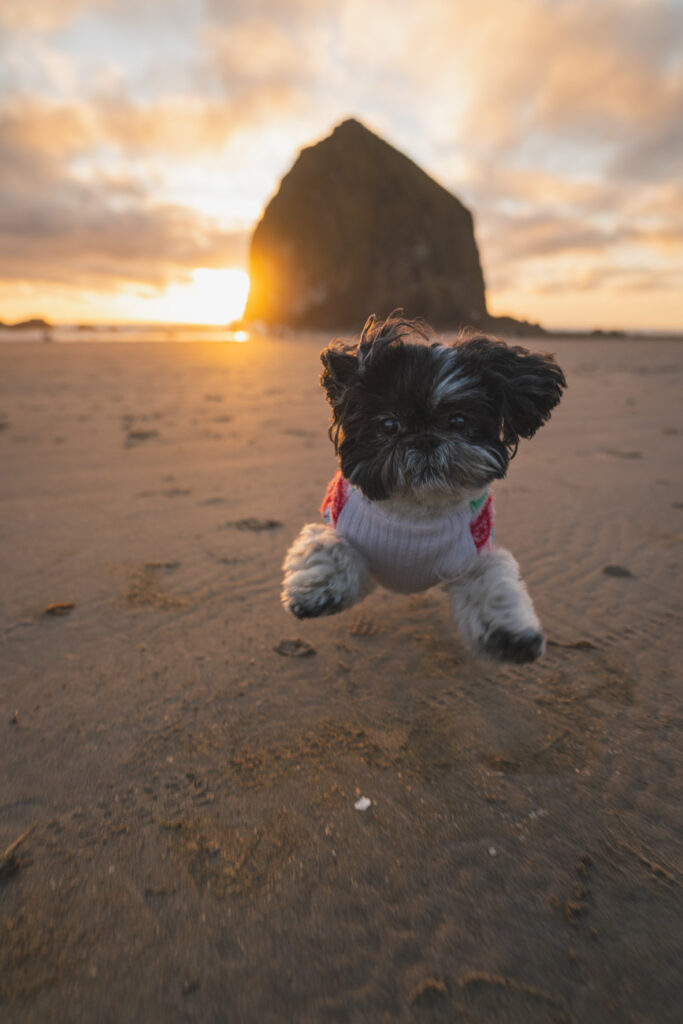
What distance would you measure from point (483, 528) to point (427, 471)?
48 centimetres

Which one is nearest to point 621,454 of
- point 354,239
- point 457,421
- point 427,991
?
point 457,421

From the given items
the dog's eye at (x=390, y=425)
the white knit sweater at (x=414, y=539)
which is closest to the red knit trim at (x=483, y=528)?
the white knit sweater at (x=414, y=539)

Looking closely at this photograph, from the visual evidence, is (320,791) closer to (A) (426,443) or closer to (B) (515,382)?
(A) (426,443)

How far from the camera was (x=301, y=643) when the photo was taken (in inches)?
102

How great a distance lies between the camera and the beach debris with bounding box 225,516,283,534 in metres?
3.89

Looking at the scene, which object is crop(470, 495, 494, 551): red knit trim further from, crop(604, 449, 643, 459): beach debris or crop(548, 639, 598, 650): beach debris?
crop(604, 449, 643, 459): beach debris

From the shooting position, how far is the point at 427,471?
2104 millimetres

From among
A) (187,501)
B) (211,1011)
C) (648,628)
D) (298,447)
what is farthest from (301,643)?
(298,447)

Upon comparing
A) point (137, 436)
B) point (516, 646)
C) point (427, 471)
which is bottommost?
point (137, 436)

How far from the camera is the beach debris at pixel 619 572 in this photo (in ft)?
10.7

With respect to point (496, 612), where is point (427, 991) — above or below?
below

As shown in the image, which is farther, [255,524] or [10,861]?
[255,524]

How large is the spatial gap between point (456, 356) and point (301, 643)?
144cm

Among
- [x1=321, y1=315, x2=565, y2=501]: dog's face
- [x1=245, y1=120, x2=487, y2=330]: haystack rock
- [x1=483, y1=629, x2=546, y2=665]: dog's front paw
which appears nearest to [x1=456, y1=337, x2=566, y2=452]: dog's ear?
[x1=321, y1=315, x2=565, y2=501]: dog's face
